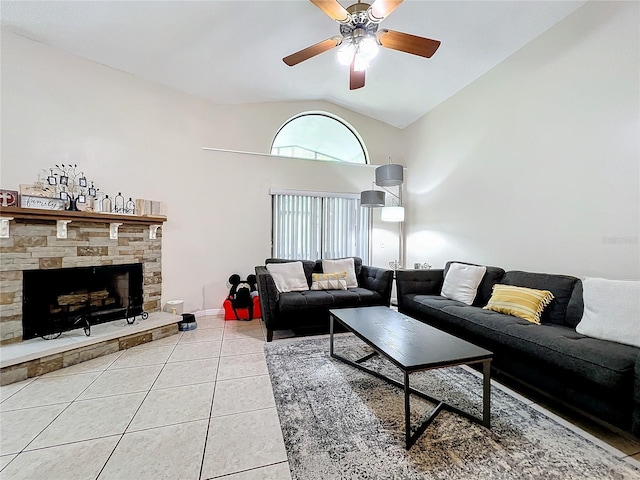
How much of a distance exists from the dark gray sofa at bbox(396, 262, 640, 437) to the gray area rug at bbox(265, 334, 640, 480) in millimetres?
203

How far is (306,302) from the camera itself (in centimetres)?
319

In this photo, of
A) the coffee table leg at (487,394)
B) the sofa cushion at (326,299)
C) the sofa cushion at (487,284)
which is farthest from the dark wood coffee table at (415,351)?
the sofa cushion at (487,284)

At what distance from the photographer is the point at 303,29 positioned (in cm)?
294

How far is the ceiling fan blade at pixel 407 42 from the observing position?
220 cm

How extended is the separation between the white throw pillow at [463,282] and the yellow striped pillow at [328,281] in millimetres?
1271

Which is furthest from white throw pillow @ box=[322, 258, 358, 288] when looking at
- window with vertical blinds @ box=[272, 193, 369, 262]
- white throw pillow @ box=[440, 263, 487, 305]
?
white throw pillow @ box=[440, 263, 487, 305]

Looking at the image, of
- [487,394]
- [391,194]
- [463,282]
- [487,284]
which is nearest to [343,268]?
[463,282]

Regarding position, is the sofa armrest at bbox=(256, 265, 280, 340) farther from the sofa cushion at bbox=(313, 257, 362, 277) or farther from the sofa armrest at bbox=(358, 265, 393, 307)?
the sofa armrest at bbox=(358, 265, 393, 307)

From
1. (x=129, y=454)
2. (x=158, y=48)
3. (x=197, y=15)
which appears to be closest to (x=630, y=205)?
(x=129, y=454)

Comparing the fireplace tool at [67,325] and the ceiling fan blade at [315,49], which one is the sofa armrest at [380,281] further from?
the fireplace tool at [67,325]

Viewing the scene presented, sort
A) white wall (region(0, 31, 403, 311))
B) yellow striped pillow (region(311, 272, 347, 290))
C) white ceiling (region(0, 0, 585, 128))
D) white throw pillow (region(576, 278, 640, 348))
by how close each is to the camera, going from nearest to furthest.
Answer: white throw pillow (region(576, 278, 640, 348)) → white ceiling (region(0, 0, 585, 128)) → white wall (region(0, 31, 403, 311)) → yellow striped pillow (region(311, 272, 347, 290))

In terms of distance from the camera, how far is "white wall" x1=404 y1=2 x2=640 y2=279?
2.31 meters

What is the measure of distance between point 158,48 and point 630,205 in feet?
15.3

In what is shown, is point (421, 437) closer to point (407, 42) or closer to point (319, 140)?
point (407, 42)
